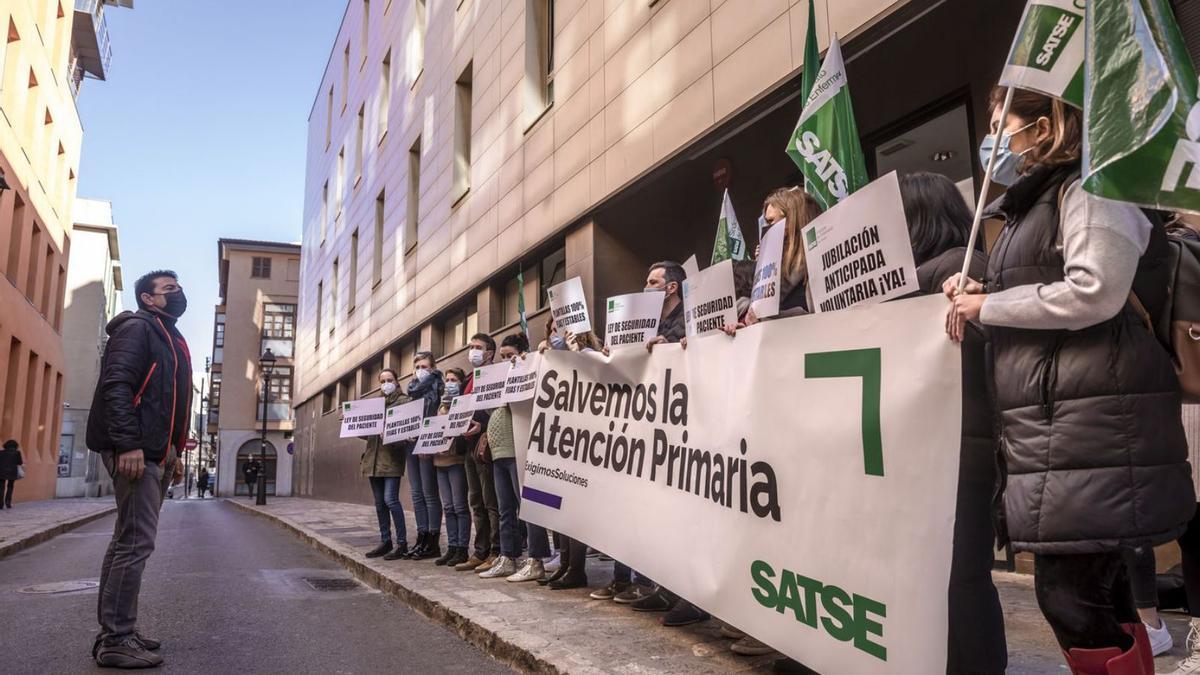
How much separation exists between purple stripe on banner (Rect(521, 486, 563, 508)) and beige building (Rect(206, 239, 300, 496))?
166 feet

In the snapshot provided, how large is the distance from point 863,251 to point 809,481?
2.71 ft

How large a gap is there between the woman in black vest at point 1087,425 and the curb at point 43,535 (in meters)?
11.2

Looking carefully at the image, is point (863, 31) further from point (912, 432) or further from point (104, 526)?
point (104, 526)

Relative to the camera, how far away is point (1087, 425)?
2.04 metres

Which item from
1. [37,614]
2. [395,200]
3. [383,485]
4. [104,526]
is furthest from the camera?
[395,200]

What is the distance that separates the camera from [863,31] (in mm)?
6633

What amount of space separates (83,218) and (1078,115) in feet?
180

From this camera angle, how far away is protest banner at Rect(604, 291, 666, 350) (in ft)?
16.3

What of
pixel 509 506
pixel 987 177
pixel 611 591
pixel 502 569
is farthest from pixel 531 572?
pixel 987 177

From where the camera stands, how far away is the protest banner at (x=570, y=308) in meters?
5.62

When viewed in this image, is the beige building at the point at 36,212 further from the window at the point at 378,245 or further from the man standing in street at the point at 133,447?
the man standing in street at the point at 133,447

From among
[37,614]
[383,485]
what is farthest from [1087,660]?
[383,485]

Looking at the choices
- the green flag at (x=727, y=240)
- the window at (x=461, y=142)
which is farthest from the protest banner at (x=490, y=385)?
the window at (x=461, y=142)

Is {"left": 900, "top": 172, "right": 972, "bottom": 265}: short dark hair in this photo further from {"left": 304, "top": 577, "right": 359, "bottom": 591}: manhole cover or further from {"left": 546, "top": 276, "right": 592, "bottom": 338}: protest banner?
{"left": 304, "top": 577, "right": 359, "bottom": 591}: manhole cover
